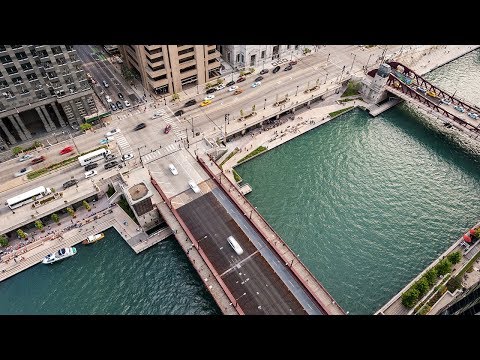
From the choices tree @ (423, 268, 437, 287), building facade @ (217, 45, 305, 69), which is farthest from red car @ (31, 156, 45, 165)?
tree @ (423, 268, 437, 287)

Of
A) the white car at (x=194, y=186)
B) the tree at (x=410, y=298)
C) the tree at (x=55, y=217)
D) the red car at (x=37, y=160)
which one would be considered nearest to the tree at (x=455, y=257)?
the tree at (x=410, y=298)

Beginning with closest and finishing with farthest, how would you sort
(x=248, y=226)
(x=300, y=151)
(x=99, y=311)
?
(x=99, y=311), (x=248, y=226), (x=300, y=151)

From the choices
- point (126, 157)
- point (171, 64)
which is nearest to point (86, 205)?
point (126, 157)

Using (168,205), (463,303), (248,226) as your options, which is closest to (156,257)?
(168,205)

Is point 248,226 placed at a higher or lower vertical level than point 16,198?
lower

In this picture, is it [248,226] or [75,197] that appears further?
[75,197]

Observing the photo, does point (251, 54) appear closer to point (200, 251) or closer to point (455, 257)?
point (200, 251)

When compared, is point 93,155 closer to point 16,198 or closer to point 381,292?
point 16,198
